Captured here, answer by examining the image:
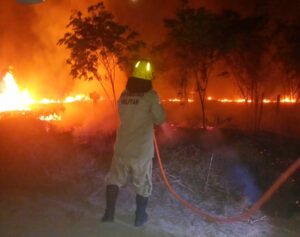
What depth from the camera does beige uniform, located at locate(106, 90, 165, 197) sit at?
487 centimetres

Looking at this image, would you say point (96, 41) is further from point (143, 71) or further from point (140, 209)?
point (140, 209)

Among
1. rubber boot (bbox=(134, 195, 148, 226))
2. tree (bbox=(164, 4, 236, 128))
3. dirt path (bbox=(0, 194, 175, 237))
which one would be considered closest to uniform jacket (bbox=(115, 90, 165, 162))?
rubber boot (bbox=(134, 195, 148, 226))

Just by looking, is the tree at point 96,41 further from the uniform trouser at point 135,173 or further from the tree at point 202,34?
the uniform trouser at point 135,173

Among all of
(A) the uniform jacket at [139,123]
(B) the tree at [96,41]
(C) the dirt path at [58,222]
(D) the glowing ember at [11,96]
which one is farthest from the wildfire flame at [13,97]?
(A) the uniform jacket at [139,123]

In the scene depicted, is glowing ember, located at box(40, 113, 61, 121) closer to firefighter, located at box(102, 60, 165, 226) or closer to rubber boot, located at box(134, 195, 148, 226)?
firefighter, located at box(102, 60, 165, 226)

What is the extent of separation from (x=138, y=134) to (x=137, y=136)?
0.09 ft

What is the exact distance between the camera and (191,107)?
19.2 m

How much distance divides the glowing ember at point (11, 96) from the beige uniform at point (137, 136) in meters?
13.6

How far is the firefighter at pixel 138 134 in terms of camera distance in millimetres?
4883

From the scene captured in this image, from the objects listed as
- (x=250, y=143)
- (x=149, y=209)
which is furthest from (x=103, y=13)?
(x=149, y=209)

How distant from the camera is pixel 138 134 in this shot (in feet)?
16.2

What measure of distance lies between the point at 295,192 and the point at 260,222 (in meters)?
2.07

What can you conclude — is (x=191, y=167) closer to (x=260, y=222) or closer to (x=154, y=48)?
(x=260, y=222)

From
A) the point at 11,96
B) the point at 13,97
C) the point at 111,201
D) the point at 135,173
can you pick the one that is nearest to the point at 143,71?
the point at 135,173
